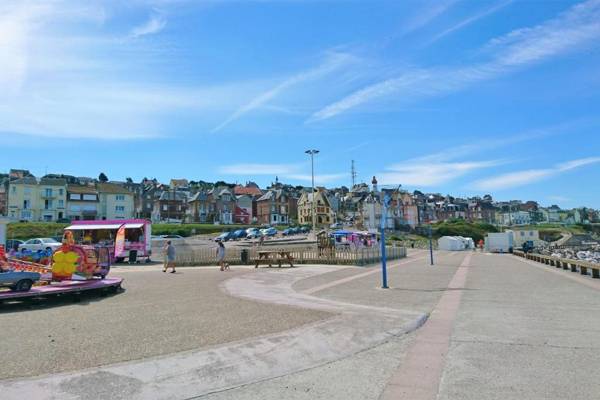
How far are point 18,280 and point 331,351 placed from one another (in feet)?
29.2

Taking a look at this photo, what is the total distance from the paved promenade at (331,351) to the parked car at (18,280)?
77 cm

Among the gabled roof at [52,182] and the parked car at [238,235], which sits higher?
the gabled roof at [52,182]

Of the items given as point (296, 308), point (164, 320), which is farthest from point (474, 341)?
point (164, 320)

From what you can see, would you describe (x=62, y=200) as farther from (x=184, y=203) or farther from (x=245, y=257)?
(x=245, y=257)

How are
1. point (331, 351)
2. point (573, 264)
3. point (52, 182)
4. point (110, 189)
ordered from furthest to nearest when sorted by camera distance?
1. point (110, 189)
2. point (52, 182)
3. point (573, 264)
4. point (331, 351)

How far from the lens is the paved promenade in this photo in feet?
18.2

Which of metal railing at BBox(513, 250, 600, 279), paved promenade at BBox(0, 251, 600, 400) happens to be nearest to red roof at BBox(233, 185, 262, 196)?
metal railing at BBox(513, 250, 600, 279)

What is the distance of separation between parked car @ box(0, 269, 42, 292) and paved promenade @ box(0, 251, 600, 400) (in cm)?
77

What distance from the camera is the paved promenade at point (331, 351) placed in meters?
5.55

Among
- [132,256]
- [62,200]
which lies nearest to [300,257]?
[132,256]

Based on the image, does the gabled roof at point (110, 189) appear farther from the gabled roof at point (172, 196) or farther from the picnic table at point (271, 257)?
the picnic table at point (271, 257)

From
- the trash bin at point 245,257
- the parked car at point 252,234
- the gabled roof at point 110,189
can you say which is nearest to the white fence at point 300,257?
the trash bin at point 245,257

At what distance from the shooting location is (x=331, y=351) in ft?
23.8

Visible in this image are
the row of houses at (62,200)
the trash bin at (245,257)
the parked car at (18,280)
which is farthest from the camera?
the row of houses at (62,200)
